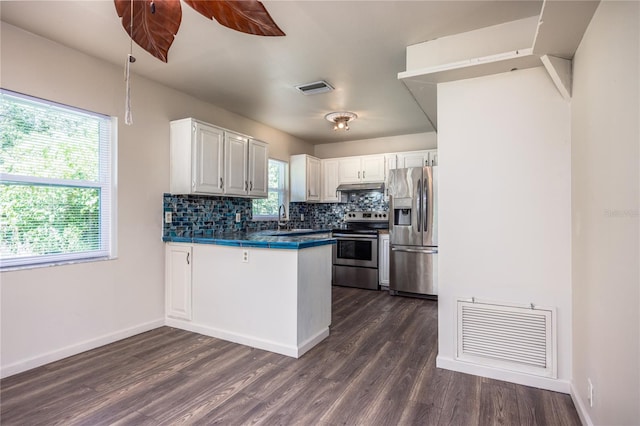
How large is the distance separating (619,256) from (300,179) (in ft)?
15.2

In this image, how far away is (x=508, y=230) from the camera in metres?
2.32

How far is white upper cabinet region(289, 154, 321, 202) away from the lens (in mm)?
5625

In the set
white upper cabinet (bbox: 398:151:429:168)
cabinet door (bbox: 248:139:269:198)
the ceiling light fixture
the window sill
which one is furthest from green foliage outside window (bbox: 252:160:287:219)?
the window sill

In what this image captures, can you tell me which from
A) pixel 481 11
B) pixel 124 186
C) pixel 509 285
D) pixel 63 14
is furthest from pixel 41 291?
pixel 481 11

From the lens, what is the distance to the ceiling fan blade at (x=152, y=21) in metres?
2.11

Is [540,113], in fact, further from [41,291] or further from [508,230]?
[41,291]

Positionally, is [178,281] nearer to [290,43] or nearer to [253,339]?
[253,339]

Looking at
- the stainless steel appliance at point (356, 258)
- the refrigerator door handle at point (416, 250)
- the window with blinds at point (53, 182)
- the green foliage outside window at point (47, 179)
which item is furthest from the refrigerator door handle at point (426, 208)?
the green foliage outside window at point (47, 179)

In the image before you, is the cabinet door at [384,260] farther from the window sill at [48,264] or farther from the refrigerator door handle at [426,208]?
the window sill at [48,264]

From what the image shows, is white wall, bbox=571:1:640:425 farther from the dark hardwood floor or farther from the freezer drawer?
the freezer drawer

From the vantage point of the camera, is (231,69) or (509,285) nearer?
(509,285)

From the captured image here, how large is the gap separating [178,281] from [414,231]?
10.1 ft

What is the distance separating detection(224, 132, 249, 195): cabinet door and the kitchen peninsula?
2.93 feet

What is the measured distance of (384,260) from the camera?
16.7 feet
